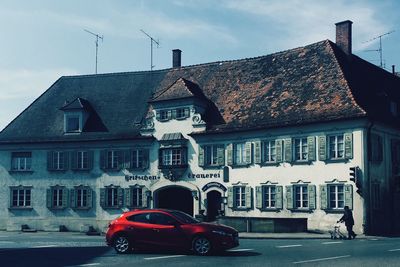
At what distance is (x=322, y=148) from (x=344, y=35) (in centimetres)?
930

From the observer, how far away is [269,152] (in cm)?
3494

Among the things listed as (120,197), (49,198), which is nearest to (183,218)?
(120,197)

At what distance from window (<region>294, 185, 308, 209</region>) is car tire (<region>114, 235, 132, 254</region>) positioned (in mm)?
16074

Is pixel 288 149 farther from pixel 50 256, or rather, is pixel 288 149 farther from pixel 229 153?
pixel 50 256

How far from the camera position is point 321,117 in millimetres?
32219

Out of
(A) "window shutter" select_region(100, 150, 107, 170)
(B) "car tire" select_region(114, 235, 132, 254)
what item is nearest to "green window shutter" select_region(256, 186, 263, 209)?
(A) "window shutter" select_region(100, 150, 107, 170)

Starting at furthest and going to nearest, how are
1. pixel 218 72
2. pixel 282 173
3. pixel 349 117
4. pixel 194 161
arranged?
pixel 218 72
pixel 194 161
pixel 282 173
pixel 349 117

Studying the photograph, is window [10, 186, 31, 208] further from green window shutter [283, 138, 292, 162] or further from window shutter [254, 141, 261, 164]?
green window shutter [283, 138, 292, 162]

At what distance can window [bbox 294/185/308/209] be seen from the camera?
109ft

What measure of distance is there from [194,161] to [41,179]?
1220 cm

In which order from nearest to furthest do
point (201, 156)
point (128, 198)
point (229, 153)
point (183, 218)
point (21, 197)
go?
1. point (183, 218)
2. point (229, 153)
3. point (201, 156)
4. point (128, 198)
5. point (21, 197)

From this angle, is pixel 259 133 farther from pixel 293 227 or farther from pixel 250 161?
pixel 293 227

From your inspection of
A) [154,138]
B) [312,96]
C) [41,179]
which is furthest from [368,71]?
[41,179]

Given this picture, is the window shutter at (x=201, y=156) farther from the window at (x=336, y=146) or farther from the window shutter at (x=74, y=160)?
the window shutter at (x=74, y=160)
